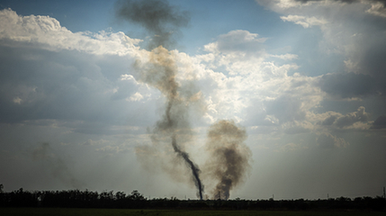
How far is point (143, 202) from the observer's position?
468 ft

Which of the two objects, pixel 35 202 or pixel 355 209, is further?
pixel 35 202

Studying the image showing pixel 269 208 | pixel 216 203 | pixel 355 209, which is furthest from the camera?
pixel 216 203

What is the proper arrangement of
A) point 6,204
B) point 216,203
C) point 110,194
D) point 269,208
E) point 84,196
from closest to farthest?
point 269,208, point 216,203, point 6,204, point 84,196, point 110,194

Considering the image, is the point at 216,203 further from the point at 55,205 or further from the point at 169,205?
the point at 55,205

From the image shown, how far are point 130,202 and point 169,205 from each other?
23.2 metres

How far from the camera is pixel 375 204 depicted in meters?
112

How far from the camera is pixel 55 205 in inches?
5876

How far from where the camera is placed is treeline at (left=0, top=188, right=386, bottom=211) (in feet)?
379

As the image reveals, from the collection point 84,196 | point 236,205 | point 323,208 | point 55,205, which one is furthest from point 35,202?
point 323,208

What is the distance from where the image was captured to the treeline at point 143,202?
11544cm

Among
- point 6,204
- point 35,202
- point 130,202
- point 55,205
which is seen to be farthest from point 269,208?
point 6,204

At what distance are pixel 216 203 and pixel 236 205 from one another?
948 cm

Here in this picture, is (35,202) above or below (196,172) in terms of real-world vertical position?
below

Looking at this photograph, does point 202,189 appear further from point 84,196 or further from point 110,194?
point 84,196
